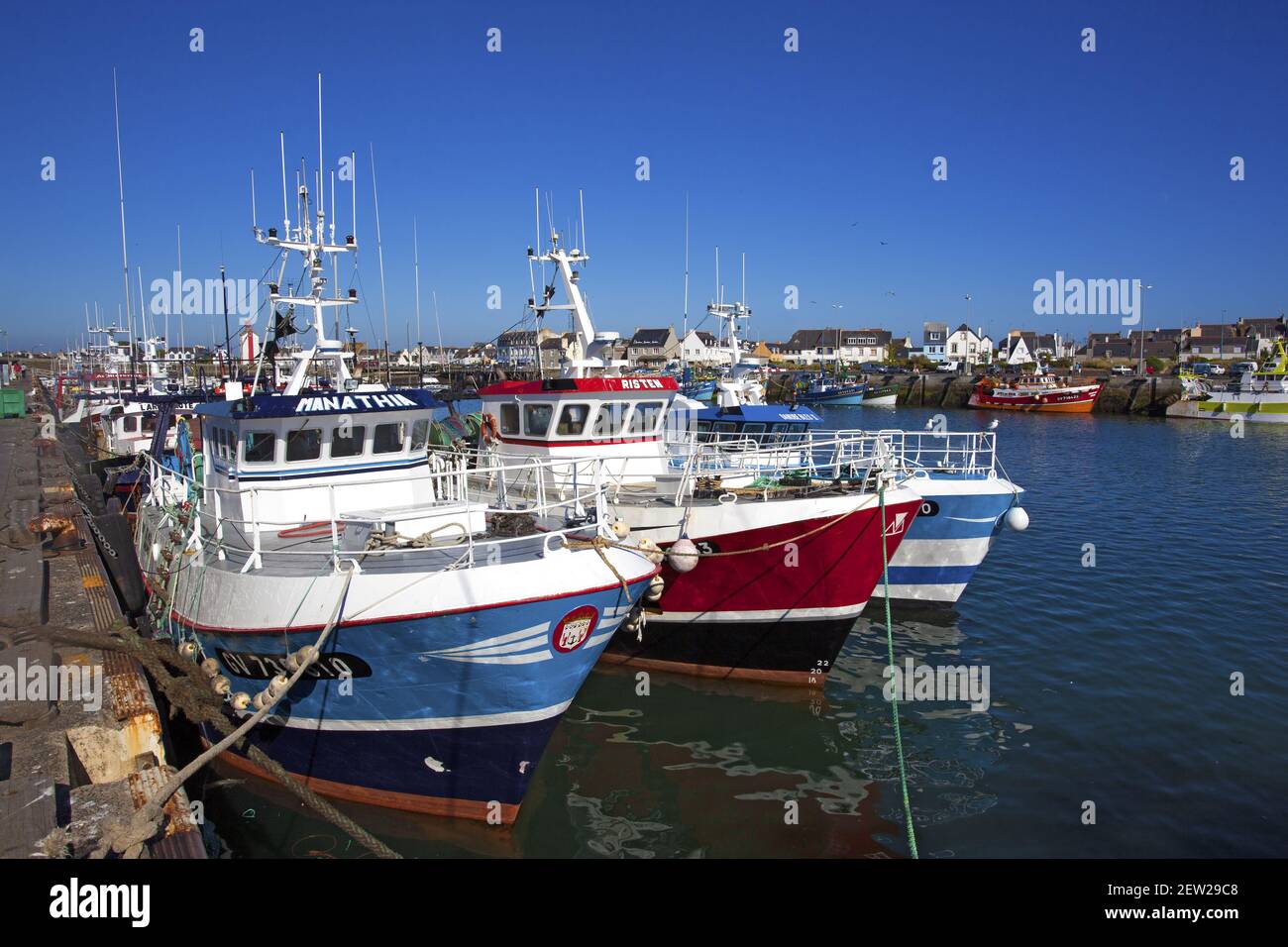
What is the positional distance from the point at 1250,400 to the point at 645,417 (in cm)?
6479

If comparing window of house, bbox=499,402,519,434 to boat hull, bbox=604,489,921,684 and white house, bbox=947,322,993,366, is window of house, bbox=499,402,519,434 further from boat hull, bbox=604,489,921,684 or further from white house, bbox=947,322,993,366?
white house, bbox=947,322,993,366

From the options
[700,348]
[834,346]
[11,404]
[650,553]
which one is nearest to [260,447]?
[650,553]

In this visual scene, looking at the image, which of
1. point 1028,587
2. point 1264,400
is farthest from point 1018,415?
point 1028,587

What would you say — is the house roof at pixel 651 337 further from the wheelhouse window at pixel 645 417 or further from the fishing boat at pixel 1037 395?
the wheelhouse window at pixel 645 417

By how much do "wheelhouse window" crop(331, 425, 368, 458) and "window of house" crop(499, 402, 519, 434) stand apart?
4.91 meters

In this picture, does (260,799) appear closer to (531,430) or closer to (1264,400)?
(531,430)

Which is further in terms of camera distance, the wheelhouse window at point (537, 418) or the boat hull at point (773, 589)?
the wheelhouse window at point (537, 418)

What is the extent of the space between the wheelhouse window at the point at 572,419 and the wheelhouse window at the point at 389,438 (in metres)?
4.04

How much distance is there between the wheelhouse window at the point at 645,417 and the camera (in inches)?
637

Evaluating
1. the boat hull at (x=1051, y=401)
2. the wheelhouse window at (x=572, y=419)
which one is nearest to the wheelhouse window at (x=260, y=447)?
the wheelhouse window at (x=572, y=419)

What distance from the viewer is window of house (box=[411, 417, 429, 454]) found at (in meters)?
12.5

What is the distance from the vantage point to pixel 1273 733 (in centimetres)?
1223

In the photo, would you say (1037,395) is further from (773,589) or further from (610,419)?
(773,589)
